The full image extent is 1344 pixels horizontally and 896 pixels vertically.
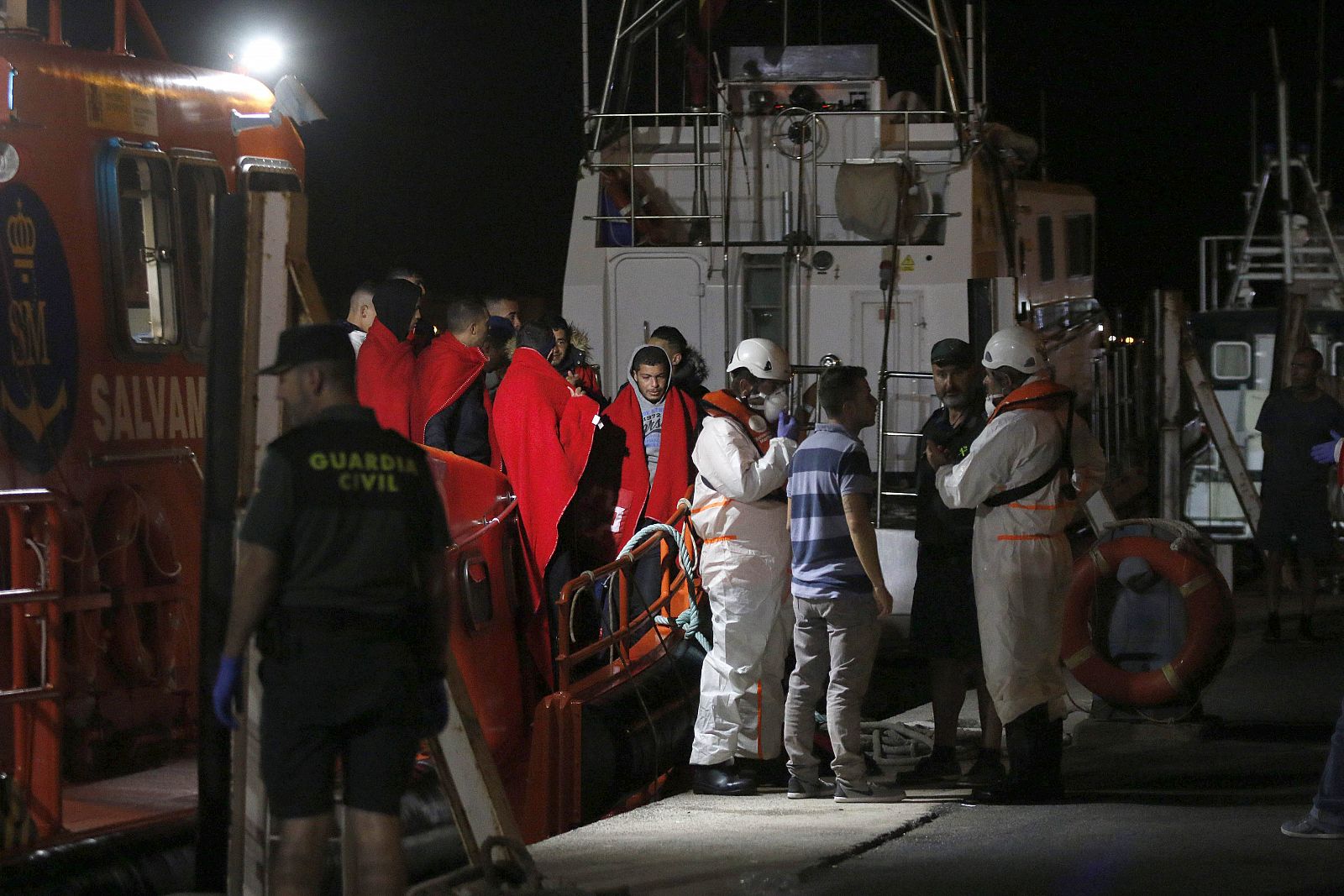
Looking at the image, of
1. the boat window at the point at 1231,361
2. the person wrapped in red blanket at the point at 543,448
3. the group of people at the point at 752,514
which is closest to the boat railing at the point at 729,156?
the group of people at the point at 752,514

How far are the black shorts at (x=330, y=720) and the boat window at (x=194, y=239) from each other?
273 cm

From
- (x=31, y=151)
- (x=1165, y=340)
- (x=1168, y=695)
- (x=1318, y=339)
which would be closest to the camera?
(x=31, y=151)

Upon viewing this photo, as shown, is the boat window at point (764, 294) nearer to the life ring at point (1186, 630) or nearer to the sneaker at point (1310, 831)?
the life ring at point (1186, 630)

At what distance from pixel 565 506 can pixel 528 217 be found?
1873 centimetres

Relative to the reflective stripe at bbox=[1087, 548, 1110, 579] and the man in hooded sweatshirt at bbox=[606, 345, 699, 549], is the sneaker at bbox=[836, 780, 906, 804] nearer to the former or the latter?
the reflective stripe at bbox=[1087, 548, 1110, 579]

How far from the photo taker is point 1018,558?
7098 mm

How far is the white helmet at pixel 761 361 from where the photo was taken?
8.12 meters

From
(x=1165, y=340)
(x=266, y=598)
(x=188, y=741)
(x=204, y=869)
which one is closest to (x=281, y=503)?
(x=266, y=598)

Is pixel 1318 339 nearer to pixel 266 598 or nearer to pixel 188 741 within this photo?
pixel 188 741

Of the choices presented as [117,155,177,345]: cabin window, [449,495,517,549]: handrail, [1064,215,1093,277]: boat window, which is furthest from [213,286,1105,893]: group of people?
[1064,215,1093,277]: boat window

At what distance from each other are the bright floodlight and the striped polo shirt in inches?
106

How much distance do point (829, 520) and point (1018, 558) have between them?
77 centimetres

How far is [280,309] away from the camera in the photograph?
4.90 meters

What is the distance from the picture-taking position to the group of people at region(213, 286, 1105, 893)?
4449mm
